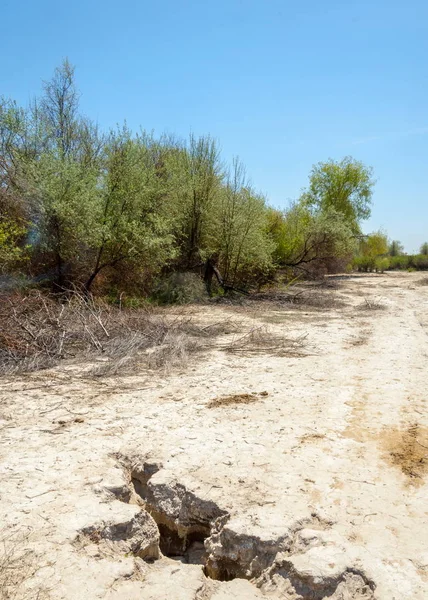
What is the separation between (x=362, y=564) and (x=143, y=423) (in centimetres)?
Result: 272

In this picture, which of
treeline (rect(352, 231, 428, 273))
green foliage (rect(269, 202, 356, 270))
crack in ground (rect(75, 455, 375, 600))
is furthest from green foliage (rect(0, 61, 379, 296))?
treeline (rect(352, 231, 428, 273))

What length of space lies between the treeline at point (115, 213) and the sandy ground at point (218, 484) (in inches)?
→ 267

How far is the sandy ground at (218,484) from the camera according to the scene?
2.78m

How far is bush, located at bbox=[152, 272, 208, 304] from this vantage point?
16594 millimetres

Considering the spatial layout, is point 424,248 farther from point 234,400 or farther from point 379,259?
point 234,400

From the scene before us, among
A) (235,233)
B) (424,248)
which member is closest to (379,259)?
(424,248)

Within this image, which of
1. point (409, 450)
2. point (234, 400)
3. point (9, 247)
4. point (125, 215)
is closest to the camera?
point (409, 450)

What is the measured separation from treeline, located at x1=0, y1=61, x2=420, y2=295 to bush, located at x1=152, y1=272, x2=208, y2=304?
1.10 feet

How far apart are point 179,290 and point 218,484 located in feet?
43.3

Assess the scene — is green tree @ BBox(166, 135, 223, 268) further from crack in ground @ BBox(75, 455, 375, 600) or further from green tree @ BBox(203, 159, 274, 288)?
crack in ground @ BBox(75, 455, 375, 600)

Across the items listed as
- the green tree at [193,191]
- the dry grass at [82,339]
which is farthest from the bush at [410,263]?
the dry grass at [82,339]

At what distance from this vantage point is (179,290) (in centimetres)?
1677

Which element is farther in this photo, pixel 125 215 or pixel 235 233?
pixel 235 233

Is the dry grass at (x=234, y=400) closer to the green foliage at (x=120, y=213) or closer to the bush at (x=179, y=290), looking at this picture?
the green foliage at (x=120, y=213)
